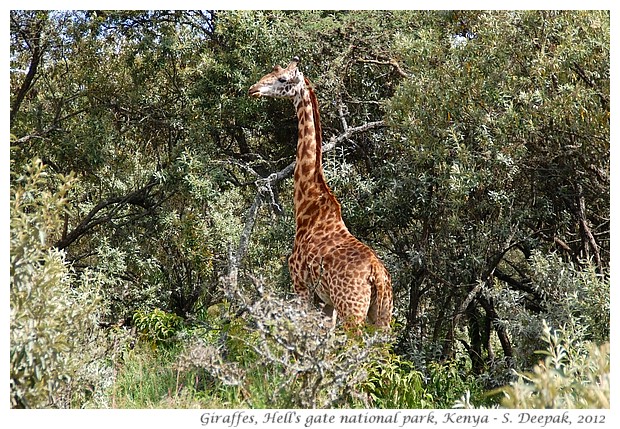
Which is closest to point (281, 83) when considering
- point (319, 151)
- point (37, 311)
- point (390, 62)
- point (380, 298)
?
point (319, 151)

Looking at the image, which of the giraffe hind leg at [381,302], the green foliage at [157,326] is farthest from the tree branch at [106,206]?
the giraffe hind leg at [381,302]

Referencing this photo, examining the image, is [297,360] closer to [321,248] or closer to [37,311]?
[37,311]

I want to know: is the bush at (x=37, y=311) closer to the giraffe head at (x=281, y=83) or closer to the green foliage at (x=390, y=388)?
the green foliage at (x=390, y=388)

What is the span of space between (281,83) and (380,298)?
2.06m

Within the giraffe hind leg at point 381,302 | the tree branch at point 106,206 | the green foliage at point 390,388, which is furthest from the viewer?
the tree branch at point 106,206

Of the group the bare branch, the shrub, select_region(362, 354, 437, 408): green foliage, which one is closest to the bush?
the shrub

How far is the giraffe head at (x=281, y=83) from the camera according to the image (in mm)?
7379

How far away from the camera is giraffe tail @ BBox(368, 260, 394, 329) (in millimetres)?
6832

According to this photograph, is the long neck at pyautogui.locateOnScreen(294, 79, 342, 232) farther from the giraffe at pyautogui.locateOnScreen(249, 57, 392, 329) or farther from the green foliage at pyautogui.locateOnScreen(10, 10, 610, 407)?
the green foliage at pyautogui.locateOnScreen(10, 10, 610, 407)

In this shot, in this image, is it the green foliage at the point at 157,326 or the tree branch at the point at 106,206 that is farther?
the tree branch at the point at 106,206

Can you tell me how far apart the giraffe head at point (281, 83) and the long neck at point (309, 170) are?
0.08 metres

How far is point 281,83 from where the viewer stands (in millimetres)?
7445

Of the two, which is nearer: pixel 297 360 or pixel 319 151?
pixel 297 360
